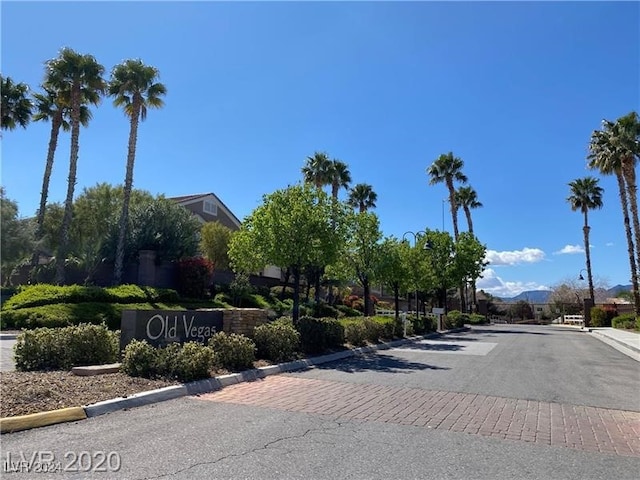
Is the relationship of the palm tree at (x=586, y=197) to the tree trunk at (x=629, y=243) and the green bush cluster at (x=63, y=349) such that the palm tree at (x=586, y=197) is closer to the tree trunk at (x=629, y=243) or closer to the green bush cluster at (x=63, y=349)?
the tree trunk at (x=629, y=243)

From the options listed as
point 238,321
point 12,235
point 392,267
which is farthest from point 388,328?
point 12,235

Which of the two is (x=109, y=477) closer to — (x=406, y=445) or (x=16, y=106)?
(x=406, y=445)

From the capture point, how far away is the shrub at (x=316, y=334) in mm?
13500

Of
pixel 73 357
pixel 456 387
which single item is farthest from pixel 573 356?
pixel 73 357

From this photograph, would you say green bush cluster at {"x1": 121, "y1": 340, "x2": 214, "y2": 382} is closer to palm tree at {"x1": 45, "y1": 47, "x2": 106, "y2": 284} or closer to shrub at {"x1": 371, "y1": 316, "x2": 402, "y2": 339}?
shrub at {"x1": 371, "y1": 316, "x2": 402, "y2": 339}

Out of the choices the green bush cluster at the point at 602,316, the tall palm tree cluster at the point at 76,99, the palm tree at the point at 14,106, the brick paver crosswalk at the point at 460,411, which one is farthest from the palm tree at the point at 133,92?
the green bush cluster at the point at 602,316

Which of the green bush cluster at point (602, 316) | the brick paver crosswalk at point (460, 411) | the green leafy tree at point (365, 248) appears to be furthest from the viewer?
the green bush cluster at point (602, 316)

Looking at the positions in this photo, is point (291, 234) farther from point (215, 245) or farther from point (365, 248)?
point (215, 245)

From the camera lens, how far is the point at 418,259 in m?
26.9

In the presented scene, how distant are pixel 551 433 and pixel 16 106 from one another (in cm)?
3447

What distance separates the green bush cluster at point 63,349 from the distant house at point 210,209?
107 feet

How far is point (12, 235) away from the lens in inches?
1037

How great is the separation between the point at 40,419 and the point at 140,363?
247cm

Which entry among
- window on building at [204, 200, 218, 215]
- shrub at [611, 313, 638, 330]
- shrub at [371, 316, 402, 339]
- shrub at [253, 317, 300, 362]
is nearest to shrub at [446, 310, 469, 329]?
shrub at [611, 313, 638, 330]
